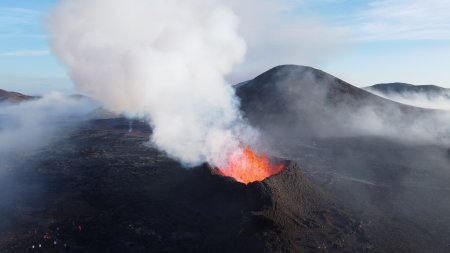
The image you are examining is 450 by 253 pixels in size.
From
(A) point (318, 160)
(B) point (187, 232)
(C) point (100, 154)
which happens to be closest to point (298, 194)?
(B) point (187, 232)

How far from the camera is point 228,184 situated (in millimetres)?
29219

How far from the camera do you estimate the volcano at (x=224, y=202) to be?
24641 mm

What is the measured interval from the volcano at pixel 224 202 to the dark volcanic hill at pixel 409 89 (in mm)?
87697

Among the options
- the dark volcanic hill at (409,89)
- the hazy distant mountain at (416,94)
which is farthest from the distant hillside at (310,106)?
the dark volcanic hill at (409,89)

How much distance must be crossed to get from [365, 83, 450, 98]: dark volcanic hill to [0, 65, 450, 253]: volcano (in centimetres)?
8770

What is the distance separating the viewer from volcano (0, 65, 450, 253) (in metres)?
24.6

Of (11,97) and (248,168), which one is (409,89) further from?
(11,97)

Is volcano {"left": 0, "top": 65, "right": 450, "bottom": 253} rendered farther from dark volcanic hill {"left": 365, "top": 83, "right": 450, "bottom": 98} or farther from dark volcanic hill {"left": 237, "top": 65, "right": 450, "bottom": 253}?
dark volcanic hill {"left": 365, "top": 83, "right": 450, "bottom": 98}

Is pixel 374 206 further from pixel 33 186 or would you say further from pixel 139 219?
pixel 33 186

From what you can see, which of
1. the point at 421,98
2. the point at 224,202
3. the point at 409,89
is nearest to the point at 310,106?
the point at 224,202

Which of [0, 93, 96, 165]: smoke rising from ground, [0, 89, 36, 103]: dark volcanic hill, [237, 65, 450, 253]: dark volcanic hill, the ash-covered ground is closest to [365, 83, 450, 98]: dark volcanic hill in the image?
[237, 65, 450, 253]: dark volcanic hill

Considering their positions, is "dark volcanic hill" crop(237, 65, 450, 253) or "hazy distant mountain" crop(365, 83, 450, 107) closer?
"dark volcanic hill" crop(237, 65, 450, 253)

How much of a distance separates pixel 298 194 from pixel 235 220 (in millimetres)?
7228

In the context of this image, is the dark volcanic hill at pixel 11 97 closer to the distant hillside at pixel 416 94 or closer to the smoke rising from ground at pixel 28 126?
the smoke rising from ground at pixel 28 126
